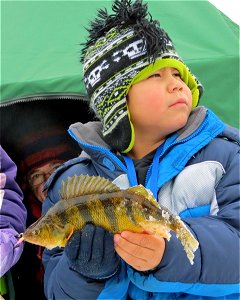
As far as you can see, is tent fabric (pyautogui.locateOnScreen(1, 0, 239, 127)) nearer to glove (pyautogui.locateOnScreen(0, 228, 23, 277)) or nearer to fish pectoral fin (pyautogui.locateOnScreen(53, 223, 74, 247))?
glove (pyautogui.locateOnScreen(0, 228, 23, 277))

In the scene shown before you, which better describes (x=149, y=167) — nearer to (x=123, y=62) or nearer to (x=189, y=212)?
(x=189, y=212)

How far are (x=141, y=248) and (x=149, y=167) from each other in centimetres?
42

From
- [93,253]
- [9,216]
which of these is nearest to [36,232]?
[93,253]

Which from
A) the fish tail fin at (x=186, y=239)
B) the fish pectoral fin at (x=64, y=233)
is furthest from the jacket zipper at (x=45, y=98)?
the fish tail fin at (x=186, y=239)

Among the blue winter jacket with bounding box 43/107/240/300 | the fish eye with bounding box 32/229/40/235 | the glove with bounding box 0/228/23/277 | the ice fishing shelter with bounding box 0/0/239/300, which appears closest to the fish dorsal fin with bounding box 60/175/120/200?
the fish eye with bounding box 32/229/40/235

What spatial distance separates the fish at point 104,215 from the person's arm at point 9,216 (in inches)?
29.0

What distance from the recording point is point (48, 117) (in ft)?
8.12

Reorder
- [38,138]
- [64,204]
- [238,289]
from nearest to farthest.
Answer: [64,204] → [238,289] → [38,138]

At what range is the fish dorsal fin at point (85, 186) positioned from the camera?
1158 millimetres

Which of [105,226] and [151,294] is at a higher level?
[105,226]

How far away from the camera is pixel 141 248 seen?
1.14 metres

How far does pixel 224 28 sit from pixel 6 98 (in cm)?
125

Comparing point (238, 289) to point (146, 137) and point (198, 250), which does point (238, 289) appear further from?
point (146, 137)

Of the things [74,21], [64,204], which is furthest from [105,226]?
[74,21]
